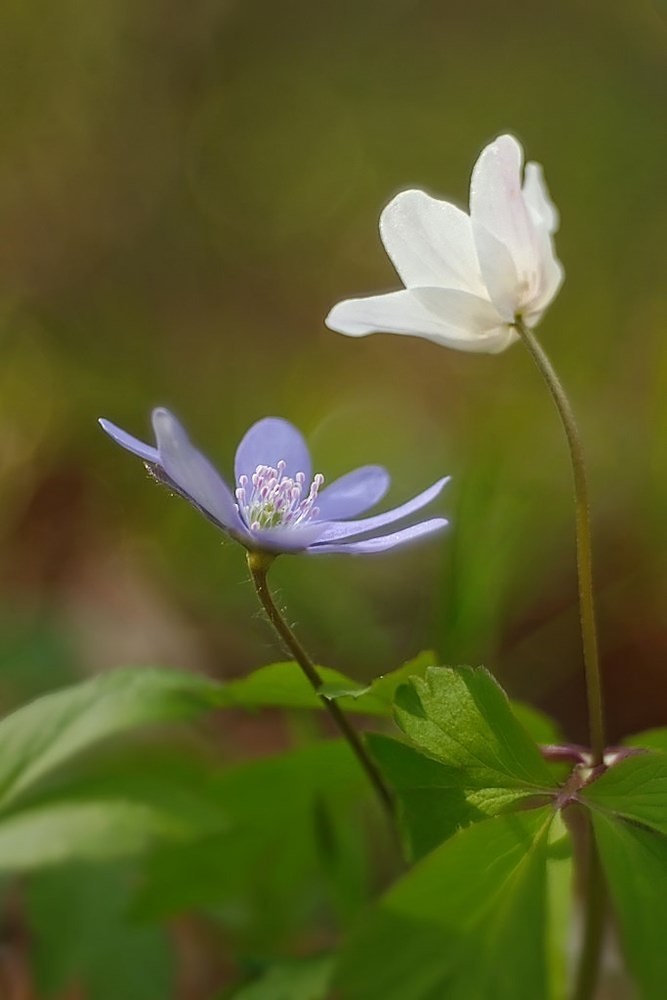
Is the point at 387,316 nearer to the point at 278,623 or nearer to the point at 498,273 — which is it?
the point at 498,273

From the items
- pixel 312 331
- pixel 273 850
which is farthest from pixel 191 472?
pixel 312 331

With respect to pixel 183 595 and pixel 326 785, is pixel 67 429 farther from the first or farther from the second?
pixel 326 785

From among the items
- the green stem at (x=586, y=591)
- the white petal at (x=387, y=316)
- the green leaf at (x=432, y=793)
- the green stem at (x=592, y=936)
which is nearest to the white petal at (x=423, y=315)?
the white petal at (x=387, y=316)

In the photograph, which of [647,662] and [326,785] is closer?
[326,785]

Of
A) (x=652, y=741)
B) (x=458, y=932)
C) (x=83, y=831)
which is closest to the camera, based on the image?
(x=458, y=932)

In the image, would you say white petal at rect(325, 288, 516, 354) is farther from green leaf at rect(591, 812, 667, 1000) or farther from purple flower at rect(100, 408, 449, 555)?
green leaf at rect(591, 812, 667, 1000)

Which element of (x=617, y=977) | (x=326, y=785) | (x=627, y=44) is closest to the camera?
(x=326, y=785)

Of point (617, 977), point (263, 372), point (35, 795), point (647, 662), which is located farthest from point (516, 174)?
point (263, 372)

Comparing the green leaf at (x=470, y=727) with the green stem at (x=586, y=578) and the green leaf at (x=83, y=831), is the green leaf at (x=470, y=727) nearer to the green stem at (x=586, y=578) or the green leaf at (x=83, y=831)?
the green stem at (x=586, y=578)
